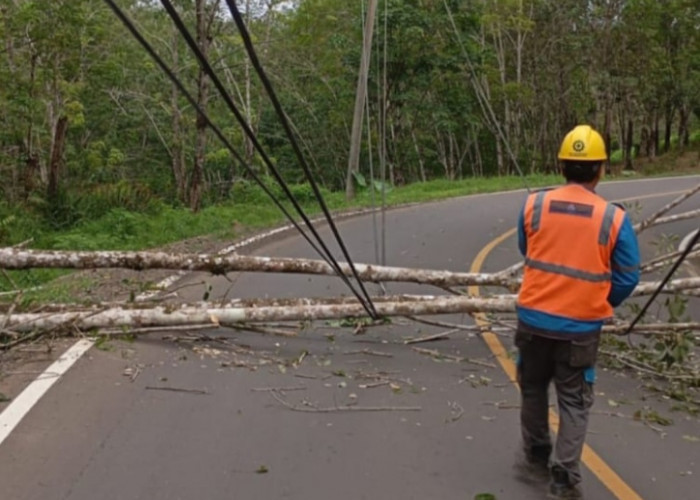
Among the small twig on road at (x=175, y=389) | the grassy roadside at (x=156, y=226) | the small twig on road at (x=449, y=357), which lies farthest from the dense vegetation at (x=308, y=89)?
the small twig on road at (x=175, y=389)

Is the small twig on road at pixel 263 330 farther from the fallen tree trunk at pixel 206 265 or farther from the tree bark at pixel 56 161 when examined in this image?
the tree bark at pixel 56 161

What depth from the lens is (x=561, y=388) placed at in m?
4.54

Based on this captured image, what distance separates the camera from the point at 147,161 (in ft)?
117

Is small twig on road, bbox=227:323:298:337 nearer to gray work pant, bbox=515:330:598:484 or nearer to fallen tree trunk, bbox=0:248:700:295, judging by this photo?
fallen tree trunk, bbox=0:248:700:295

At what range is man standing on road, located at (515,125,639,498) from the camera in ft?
14.2

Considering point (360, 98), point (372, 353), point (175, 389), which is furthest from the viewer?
point (360, 98)

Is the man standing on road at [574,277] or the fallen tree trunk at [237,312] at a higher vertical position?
the man standing on road at [574,277]

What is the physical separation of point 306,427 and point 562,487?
184 centimetres

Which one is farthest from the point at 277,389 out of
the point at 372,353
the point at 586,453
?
the point at 586,453

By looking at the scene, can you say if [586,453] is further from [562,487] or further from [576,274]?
[576,274]

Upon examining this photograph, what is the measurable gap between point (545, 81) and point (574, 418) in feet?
133

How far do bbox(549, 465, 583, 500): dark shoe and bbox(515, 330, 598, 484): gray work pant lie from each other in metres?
0.03

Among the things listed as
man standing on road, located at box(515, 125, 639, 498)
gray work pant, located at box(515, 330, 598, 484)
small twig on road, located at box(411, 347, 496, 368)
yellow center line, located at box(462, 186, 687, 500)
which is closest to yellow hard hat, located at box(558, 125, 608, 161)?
man standing on road, located at box(515, 125, 639, 498)

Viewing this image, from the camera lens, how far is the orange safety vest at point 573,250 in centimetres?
431
